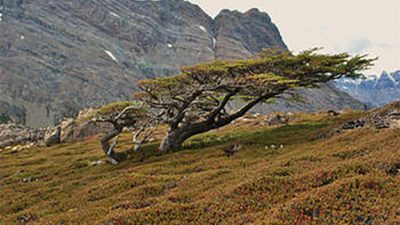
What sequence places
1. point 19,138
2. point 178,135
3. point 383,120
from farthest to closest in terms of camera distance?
point 19,138
point 178,135
point 383,120

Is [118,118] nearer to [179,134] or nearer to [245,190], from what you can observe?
[179,134]

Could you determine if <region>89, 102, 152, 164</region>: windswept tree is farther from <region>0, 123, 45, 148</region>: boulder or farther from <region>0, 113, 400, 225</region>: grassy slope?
<region>0, 123, 45, 148</region>: boulder

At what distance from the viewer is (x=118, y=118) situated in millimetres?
37750

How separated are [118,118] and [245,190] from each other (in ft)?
76.1

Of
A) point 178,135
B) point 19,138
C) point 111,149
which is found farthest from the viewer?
point 19,138

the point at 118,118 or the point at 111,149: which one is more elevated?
the point at 118,118

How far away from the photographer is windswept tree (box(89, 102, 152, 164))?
3731cm

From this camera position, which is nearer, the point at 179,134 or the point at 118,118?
the point at 118,118

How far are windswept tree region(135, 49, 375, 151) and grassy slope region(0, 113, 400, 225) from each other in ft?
17.8

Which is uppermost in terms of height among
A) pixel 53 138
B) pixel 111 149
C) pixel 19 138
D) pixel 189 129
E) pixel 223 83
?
pixel 223 83

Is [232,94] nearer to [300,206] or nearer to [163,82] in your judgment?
[163,82]

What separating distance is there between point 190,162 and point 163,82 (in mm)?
8788

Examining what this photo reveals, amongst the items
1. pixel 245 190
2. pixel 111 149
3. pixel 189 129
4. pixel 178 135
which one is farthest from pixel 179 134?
pixel 245 190

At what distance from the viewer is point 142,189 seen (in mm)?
20375
